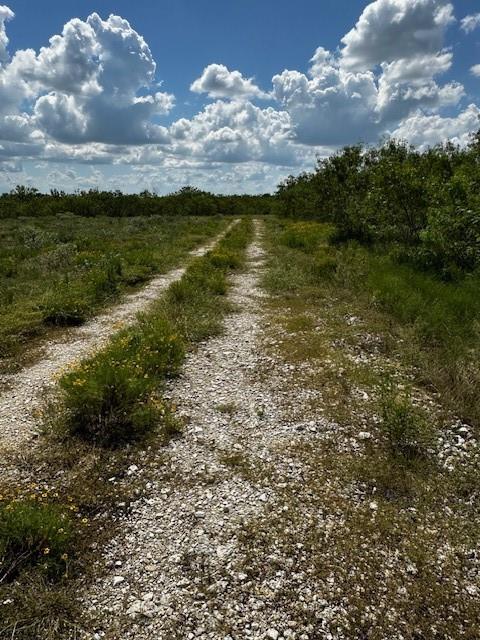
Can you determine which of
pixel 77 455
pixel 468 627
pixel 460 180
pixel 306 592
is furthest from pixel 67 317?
pixel 460 180

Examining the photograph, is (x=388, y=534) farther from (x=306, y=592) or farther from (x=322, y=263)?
(x=322, y=263)

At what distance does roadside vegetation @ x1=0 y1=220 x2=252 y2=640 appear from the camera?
3805 mm

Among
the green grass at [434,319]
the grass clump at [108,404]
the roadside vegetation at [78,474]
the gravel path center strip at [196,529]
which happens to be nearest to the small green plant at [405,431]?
the green grass at [434,319]

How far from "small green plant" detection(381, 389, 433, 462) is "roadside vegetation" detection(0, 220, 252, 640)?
322cm

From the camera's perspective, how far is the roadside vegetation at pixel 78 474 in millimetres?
3805

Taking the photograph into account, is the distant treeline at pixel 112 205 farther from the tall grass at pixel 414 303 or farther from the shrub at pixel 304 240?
the tall grass at pixel 414 303

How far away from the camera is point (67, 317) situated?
11727mm

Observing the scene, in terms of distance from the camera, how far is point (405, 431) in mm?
6180

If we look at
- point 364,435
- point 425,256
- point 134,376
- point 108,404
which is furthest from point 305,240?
point 108,404

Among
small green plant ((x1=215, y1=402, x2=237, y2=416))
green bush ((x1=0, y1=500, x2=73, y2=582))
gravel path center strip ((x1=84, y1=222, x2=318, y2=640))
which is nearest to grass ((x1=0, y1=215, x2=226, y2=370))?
small green plant ((x1=215, y1=402, x2=237, y2=416))

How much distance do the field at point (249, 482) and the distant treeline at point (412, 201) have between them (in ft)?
9.16

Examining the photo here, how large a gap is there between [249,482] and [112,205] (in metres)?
77.7

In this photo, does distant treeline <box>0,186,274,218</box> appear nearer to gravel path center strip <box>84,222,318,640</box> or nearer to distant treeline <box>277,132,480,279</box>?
distant treeline <box>277,132,480,279</box>

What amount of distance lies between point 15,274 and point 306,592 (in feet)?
57.8
